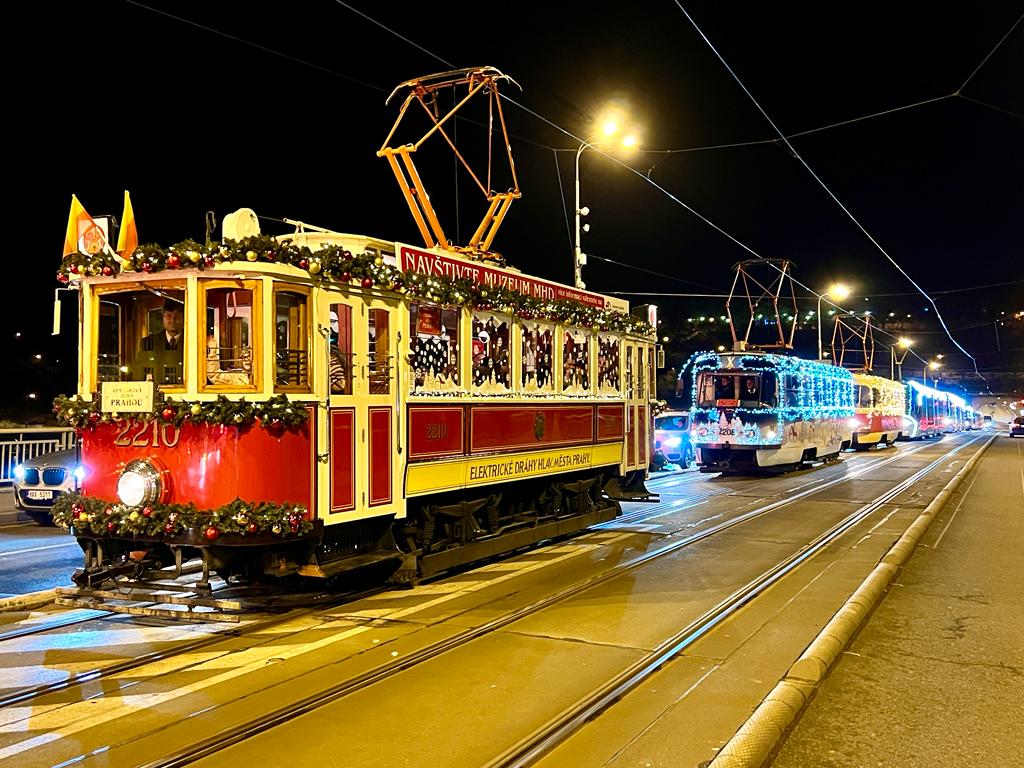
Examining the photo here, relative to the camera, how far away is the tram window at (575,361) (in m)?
11.2

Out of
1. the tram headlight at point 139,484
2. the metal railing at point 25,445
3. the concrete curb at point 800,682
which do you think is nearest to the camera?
the concrete curb at point 800,682

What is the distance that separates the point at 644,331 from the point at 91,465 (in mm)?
8593

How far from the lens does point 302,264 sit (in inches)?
288

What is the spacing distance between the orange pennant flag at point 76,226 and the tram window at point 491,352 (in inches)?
151

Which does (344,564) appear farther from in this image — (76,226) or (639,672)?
(76,226)

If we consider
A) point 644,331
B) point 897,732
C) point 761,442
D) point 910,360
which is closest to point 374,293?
point 897,732

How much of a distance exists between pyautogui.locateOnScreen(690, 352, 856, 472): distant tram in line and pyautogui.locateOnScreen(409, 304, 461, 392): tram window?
1416 cm

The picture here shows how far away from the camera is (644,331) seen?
13602 millimetres

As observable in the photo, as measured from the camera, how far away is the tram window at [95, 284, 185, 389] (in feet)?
23.9

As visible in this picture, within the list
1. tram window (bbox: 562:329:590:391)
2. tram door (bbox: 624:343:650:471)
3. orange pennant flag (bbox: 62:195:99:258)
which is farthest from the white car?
tram door (bbox: 624:343:650:471)

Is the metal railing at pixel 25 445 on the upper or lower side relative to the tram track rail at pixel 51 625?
upper

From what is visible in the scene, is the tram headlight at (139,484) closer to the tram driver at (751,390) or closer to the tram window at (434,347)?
the tram window at (434,347)

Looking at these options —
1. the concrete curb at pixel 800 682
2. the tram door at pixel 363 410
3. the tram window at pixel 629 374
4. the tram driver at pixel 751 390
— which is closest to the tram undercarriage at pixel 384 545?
the tram door at pixel 363 410

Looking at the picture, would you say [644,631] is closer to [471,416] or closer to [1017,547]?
[471,416]
